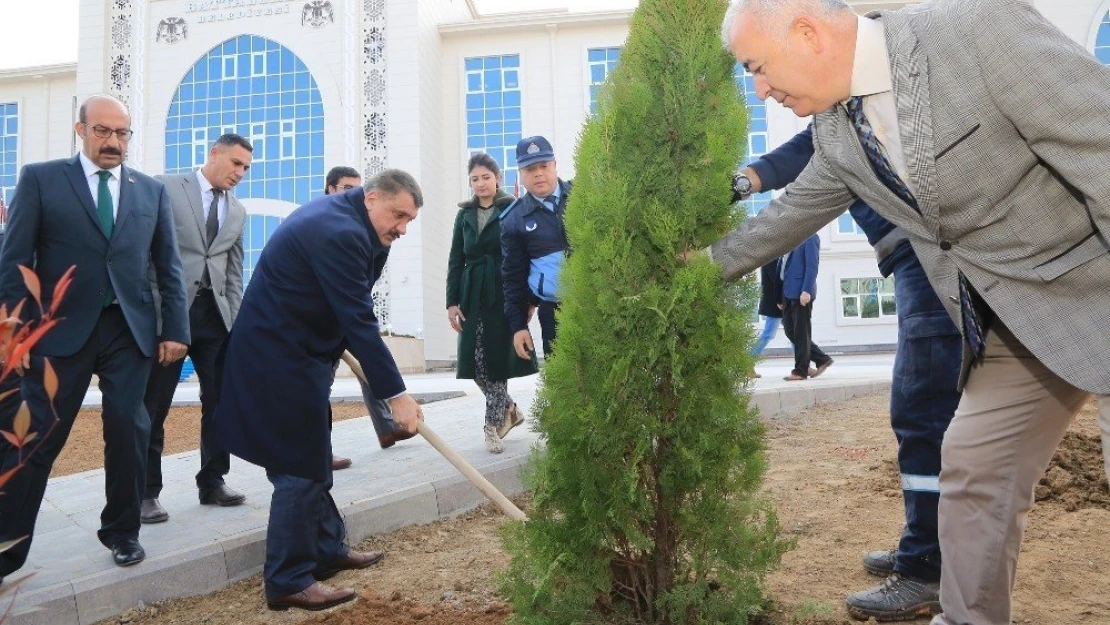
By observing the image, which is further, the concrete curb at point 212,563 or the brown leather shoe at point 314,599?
the brown leather shoe at point 314,599

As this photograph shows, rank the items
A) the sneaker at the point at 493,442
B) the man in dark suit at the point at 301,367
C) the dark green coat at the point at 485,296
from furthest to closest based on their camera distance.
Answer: the dark green coat at the point at 485,296 < the sneaker at the point at 493,442 < the man in dark suit at the point at 301,367

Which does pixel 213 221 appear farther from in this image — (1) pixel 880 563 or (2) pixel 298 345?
(1) pixel 880 563

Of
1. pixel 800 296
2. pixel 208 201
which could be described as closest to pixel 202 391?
pixel 208 201

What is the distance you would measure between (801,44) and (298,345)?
2426 mm

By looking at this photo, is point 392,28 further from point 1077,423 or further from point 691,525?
point 691,525

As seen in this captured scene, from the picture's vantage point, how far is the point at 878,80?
2.11 meters

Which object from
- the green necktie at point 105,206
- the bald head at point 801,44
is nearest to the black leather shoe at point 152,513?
the green necktie at point 105,206

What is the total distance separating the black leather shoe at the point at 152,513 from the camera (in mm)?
4199

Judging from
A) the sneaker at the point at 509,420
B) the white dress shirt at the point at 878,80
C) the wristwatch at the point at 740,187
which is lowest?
the sneaker at the point at 509,420

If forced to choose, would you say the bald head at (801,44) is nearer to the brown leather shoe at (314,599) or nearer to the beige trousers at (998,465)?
the beige trousers at (998,465)

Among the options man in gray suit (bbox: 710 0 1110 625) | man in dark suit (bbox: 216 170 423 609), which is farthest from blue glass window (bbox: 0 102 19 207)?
man in gray suit (bbox: 710 0 1110 625)

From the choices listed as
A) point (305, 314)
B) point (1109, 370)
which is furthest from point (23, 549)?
point (1109, 370)

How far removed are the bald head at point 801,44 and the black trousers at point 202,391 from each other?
3.42 meters

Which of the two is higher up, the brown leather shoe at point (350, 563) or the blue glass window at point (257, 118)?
the blue glass window at point (257, 118)
